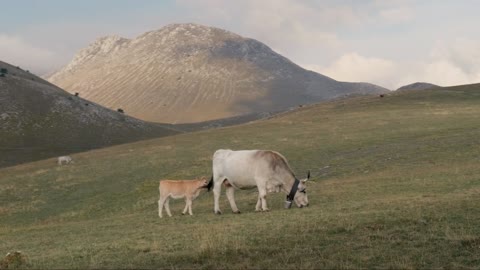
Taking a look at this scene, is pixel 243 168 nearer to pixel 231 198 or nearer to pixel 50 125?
pixel 231 198

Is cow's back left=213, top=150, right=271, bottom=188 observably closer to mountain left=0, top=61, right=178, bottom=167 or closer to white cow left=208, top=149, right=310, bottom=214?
white cow left=208, top=149, right=310, bottom=214

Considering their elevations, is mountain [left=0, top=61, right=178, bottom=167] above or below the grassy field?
above

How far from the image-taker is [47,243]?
19.2m

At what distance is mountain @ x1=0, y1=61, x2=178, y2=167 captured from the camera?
340 feet

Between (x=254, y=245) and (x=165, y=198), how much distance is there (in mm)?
12195

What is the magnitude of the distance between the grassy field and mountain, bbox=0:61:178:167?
5268 cm

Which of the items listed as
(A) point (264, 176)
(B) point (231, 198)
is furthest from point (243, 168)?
(B) point (231, 198)

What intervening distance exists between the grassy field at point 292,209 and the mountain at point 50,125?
5268cm

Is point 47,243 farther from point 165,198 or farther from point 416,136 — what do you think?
point 416,136

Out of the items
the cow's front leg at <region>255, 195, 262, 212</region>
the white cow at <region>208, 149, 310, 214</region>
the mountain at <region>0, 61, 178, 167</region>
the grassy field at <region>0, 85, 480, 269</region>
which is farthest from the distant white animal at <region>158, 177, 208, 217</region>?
the mountain at <region>0, 61, 178, 167</region>

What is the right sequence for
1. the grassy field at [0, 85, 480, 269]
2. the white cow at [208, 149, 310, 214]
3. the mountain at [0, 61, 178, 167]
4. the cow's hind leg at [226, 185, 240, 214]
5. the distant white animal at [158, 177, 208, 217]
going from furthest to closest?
Answer: the mountain at [0, 61, 178, 167] → the distant white animal at [158, 177, 208, 217] → the cow's hind leg at [226, 185, 240, 214] → the white cow at [208, 149, 310, 214] → the grassy field at [0, 85, 480, 269]

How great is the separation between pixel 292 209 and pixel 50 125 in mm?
108438

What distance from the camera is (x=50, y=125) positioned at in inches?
4673

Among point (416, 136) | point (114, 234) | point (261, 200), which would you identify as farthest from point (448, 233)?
point (416, 136)
